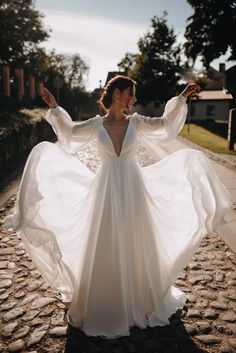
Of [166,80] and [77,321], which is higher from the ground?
[166,80]

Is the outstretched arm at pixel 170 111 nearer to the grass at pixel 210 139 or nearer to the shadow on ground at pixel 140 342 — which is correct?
the shadow on ground at pixel 140 342

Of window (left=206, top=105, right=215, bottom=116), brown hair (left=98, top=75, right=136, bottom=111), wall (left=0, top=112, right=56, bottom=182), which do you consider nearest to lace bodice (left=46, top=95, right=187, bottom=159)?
brown hair (left=98, top=75, right=136, bottom=111)

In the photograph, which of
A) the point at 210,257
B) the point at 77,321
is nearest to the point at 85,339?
the point at 77,321

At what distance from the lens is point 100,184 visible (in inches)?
149

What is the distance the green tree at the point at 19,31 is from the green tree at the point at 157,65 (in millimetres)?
15107

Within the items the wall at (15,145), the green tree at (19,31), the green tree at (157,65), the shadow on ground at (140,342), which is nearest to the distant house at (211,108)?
the green tree at (157,65)

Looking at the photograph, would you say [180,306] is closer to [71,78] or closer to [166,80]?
[166,80]

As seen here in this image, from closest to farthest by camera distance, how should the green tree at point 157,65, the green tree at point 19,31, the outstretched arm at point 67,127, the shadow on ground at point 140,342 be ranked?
the shadow on ground at point 140,342 → the outstretched arm at point 67,127 → the green tree at point 19,31 → the green tree at point 157,65

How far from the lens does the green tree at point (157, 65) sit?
1816 inches

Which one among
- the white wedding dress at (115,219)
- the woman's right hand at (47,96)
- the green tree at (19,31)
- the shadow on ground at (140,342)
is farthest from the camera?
the green tree at (19,31)

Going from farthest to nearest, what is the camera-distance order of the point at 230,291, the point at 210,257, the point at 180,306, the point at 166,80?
the point at 166,80 < the point at 210,257 < the point at 230,291 < the point at 180,306

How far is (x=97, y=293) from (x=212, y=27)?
111 feet

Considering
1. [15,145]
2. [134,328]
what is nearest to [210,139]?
[15,145]

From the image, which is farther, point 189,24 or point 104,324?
point 189,24
